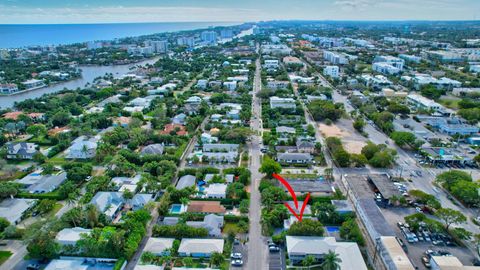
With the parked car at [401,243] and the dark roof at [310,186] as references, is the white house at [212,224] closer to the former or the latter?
the dark roof at [310,186]

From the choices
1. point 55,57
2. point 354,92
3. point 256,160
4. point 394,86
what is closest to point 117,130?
point 256,160

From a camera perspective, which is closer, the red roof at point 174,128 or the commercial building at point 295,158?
the commercial building at point 295,158

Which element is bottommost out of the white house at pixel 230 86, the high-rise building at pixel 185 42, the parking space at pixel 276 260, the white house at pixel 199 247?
the parking space at pixel 276 260

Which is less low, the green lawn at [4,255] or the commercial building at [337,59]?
the commercial building at [337,59]

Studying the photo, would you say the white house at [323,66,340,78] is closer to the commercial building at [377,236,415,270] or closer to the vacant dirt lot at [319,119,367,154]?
the vacant dirt lot at [319,119,367,154]

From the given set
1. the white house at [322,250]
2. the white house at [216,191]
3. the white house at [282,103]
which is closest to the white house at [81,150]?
the white house at [216,191]

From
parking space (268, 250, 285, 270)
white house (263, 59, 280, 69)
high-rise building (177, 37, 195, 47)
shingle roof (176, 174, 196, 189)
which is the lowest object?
parking space (268, 250, 285, 270)

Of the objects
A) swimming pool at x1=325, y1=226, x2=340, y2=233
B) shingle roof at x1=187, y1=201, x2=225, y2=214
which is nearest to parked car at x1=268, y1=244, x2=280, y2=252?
swimming pool at x1=325, y1=226, x2=340, y2=233

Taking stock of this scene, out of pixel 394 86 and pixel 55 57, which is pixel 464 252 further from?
pixel 55 57

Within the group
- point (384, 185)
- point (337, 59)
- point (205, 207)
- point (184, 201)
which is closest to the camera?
point (184, 201)

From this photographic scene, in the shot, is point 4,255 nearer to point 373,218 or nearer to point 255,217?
point 255,217

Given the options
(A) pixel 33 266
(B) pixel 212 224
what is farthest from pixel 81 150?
(B) pixel 212 224
